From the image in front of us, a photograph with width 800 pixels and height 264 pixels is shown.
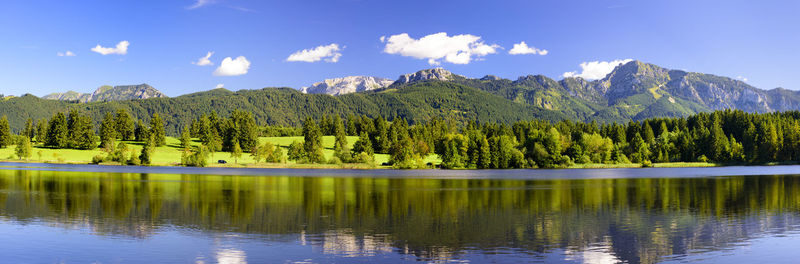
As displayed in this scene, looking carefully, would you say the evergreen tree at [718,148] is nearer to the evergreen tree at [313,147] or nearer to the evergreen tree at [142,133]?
the evergreen tree at [313,147]

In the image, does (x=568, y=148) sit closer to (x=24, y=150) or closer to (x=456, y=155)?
(x=456, y=155)

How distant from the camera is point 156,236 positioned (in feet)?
94.3

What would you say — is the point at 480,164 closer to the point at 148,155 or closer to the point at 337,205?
the point at 148,155

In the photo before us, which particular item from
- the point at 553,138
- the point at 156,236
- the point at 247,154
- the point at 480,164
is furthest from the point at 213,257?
the point at 247,154

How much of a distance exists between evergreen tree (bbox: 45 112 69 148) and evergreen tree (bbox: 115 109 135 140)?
756 inches

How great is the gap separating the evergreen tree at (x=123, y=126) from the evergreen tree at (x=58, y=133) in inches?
756

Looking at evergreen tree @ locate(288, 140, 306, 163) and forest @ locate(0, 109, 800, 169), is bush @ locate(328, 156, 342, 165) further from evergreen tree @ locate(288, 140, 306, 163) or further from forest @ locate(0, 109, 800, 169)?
evergreen tree @ locate(288, 140, 306, 163)

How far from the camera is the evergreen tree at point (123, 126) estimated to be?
189000mm

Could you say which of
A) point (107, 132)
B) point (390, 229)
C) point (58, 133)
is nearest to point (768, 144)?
point (390, 229)

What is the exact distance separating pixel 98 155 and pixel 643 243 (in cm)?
16241

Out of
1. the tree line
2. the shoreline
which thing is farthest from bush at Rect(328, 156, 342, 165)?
the shoreline

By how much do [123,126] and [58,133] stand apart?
74.2 feet

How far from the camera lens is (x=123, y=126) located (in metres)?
189

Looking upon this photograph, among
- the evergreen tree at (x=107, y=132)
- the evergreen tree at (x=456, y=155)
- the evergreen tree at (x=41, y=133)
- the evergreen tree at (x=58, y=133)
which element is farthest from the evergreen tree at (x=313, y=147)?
the evergreen tree at (x=41, y=133)
